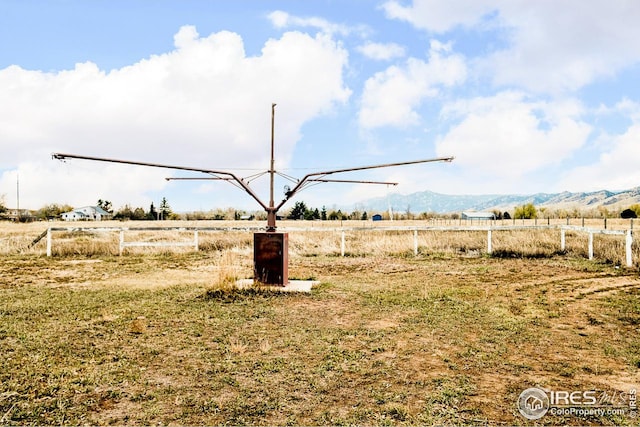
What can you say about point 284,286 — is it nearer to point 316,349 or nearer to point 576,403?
point 316,349

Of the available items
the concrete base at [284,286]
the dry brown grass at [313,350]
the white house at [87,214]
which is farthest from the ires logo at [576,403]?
the white house at [87,214]

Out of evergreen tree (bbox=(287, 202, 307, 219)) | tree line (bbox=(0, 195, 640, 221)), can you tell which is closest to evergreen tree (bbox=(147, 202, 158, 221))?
tree line (bbox=(0, 195, 640, 221))

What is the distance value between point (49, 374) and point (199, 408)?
1981 millimetres

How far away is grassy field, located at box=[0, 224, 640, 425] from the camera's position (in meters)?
3.89

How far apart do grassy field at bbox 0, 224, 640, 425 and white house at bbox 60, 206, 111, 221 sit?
104m

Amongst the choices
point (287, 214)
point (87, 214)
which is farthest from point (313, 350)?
point (87, 214)

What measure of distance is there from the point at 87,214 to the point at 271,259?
118 meters

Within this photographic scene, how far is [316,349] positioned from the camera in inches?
219

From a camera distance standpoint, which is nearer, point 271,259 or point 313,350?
point 313,350

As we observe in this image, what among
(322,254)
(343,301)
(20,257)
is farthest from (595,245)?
(20,257)

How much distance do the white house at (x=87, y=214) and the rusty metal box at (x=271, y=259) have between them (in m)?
103

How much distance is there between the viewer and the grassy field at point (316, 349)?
3.89m

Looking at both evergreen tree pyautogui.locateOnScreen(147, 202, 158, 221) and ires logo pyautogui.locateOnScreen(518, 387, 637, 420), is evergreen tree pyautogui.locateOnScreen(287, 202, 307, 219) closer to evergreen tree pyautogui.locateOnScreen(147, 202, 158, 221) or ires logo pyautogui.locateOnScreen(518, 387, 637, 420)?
evergreen tree pyautogui.locateOnScreen(147, 202, 158, 221)

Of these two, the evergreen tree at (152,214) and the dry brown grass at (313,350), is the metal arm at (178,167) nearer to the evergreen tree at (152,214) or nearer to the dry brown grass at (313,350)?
the dry brown grass at (313,350)
